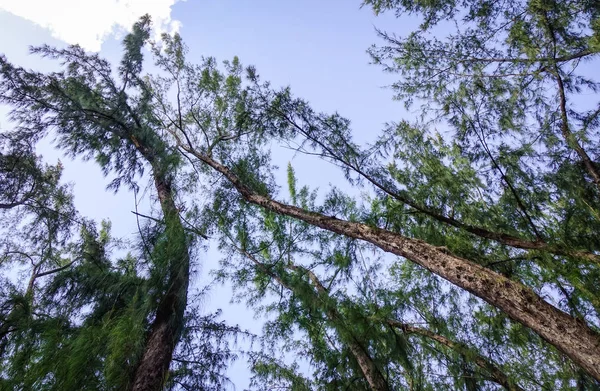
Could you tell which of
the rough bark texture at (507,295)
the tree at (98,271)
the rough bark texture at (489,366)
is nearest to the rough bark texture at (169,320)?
the tree at (98,271)

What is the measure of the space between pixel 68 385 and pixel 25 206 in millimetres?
3736

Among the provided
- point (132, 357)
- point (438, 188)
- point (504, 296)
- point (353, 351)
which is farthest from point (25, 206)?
point (504, 296)

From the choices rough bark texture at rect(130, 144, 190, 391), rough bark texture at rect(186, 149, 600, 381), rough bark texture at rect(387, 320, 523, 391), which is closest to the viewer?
rough bark texture at rect(186, 149, 600, 381)

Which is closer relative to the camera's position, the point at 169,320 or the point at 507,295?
the point at 507,295

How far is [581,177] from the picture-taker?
3082mm

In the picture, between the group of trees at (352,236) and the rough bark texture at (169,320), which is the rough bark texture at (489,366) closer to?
the group of trees at (352,236)

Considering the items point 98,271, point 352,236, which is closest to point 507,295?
point 352,236

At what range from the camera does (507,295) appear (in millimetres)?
2113

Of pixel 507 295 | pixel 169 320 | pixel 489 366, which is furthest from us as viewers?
pixel 489 366

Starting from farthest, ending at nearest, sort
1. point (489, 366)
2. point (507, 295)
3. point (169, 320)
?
point (489, 366)
point (169, 320)
point (507, 295)

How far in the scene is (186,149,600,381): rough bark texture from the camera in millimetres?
1789

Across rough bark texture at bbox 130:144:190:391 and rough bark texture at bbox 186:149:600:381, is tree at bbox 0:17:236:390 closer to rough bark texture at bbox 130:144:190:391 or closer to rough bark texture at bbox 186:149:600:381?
rough bark texture at bbox 130:144:190:391

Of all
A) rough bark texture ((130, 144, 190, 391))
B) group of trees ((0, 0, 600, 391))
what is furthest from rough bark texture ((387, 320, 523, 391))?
rough bark texture ((130, 144, 190, 391))

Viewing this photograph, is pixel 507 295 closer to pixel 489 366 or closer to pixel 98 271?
pixel 489 366
